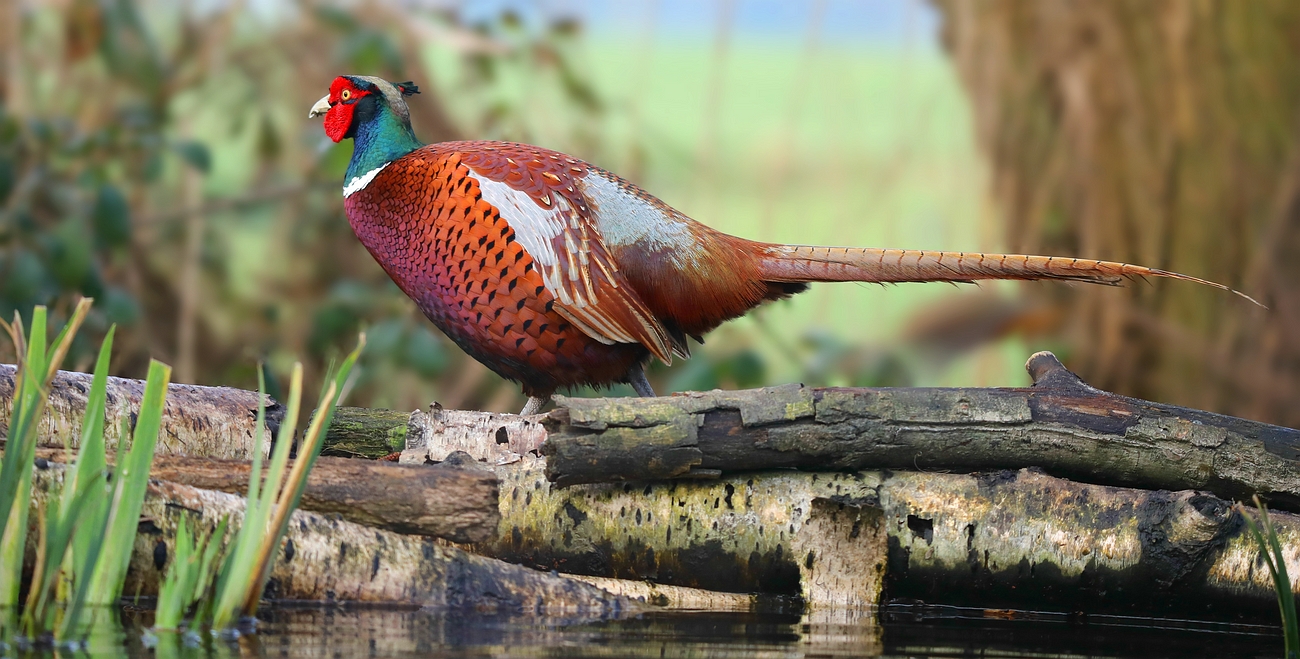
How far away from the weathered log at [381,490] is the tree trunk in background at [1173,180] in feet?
15.3

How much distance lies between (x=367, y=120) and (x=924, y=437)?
2.28 meters

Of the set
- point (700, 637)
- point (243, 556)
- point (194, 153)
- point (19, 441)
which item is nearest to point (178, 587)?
point (243, 556)

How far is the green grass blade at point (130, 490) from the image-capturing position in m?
2.40

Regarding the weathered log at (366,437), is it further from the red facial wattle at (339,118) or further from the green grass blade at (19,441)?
the green grass blade at (19,441)

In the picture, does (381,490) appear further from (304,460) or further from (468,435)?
(304,460)

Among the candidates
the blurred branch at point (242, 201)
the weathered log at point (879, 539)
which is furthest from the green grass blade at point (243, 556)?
the blurred branch at point (242, 201)

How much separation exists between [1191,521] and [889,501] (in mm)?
755

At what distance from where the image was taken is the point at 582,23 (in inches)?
299

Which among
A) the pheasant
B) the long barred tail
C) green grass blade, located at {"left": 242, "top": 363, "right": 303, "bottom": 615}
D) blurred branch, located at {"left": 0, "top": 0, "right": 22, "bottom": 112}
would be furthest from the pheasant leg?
blurred branch, located at {"left": 0, "top": 0, "right": 22, "bottom": 112}

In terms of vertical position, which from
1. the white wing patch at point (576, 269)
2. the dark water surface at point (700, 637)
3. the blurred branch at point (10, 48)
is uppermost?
the blurred branch at point (10, 48)

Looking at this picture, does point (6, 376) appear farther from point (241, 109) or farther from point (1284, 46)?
point (1284, 46)

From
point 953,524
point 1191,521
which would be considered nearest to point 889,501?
point 953,524

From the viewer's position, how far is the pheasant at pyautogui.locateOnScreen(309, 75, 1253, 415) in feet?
12.6

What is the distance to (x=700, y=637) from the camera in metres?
2.67
